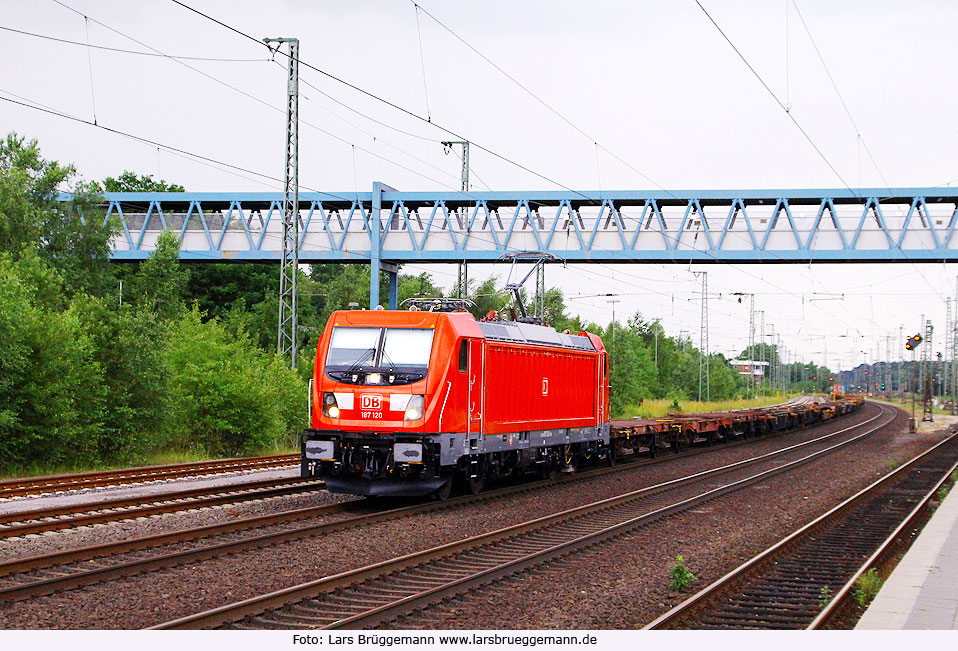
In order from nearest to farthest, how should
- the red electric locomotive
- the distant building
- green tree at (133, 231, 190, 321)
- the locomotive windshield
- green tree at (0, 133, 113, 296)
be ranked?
the red electric locomotive → the locomotive windshield → green tree at (0, 133, 113, 296) → green tree at (133, 231, 190, 321) → the distant building

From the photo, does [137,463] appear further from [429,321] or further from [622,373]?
[622,373]

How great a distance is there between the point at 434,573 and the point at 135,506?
7.11 meters

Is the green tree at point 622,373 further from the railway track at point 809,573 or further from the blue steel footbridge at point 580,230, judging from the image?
the railway track at point 809,573

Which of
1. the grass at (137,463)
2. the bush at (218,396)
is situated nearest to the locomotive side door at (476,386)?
the grass at (137,463)

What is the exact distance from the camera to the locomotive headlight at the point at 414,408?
1697 cm

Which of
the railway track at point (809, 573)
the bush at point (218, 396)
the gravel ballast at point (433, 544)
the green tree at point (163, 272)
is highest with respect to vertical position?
the green tree at point (163, 272)

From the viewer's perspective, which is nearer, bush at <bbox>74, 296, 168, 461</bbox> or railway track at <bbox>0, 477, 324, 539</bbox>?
railway track at <bbox>0, 477, 324, 539</bbox>

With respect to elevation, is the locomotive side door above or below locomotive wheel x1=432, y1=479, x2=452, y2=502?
above

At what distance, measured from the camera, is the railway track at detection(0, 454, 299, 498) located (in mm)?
18422

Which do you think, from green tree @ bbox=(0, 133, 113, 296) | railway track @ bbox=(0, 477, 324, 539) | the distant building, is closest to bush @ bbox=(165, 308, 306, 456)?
railway track @ bbox=(0, 477, 324, 539)

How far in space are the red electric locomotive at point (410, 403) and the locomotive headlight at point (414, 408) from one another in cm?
2

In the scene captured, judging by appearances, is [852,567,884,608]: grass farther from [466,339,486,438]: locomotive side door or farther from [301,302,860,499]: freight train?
[466,339,486,438]: locomotive side door

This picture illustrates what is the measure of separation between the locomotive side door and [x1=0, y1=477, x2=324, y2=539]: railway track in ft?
12.5

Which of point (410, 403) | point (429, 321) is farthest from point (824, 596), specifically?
point (429, 321)
